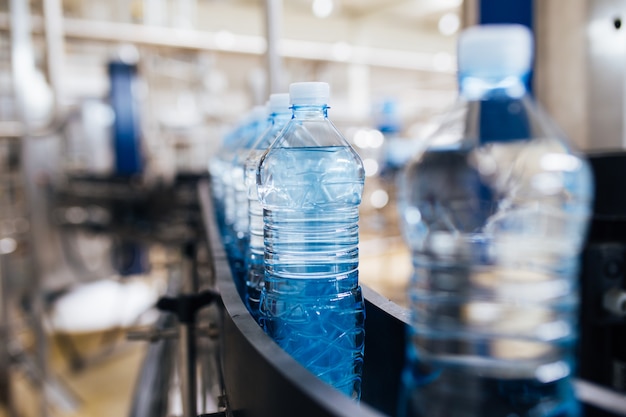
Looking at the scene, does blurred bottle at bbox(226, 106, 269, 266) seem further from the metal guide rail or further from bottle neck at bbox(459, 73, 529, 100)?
bottle neck at bbox(459, 73, 529, 100)

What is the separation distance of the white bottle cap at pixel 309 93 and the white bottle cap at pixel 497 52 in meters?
0.27

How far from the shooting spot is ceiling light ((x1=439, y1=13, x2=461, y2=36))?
968 cm

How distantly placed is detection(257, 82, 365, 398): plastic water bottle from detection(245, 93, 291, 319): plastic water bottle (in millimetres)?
59

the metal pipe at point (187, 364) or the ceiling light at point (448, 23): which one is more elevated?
the ceiling light at point (448, 23)

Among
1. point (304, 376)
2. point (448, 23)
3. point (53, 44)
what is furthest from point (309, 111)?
point (448, 23)

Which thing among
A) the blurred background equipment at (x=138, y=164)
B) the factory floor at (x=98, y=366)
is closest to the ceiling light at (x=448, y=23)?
the blurred background equipment at (x=138, y=164)

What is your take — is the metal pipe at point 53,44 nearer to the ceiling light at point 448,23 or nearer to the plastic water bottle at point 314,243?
the plastic water bottle at point 314,243

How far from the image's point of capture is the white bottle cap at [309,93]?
0.71 m

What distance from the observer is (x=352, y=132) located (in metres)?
7.04

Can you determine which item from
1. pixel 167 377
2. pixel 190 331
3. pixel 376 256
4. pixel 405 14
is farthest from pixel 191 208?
pixel 405 14

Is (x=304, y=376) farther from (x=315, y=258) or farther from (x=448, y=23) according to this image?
(x=448, y=23)

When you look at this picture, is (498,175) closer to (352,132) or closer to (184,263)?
(184,263)

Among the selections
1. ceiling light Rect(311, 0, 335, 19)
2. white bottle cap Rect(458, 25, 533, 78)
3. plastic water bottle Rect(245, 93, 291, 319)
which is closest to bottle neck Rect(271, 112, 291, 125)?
plastic water bottle Rect(245, 93, 291, 319)

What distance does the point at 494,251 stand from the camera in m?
0.77
